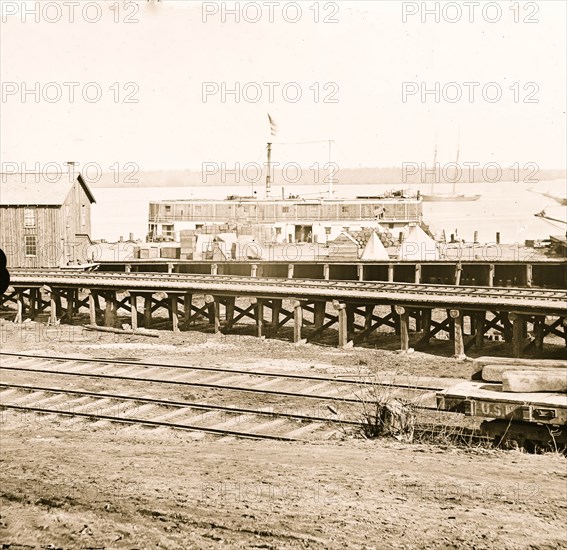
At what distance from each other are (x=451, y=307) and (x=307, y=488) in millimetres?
16244

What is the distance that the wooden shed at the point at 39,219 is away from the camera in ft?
139

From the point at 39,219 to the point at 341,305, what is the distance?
1987 cm

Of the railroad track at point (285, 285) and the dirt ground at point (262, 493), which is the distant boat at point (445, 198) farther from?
the dirt ground at point (262, 493)

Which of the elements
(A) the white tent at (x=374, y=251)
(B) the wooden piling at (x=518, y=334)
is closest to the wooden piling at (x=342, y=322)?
(B) the wooden piling at (x=518, y=334)

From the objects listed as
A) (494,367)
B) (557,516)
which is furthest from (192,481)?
(494,367)

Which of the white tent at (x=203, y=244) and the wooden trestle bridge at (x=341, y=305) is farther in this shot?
the white tent at (x=203, y=244)

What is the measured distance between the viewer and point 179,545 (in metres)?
9.69

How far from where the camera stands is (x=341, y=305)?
29828 millimetres

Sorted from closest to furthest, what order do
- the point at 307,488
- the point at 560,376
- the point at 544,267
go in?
the point at 307,488 < the point at 560,376 < the point at 544,267

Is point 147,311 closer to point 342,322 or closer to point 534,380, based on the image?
point 342,322

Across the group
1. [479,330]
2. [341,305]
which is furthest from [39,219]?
[479,330]

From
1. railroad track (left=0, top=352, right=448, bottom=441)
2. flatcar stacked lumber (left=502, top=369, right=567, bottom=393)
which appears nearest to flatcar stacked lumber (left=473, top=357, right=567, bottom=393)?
flatcar stacked lumber (left=502, top=369, right=567, bottom=393)

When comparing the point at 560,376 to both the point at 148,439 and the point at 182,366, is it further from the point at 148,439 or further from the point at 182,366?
the point at 182,366

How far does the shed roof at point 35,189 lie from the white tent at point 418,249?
1915 centimetres
